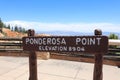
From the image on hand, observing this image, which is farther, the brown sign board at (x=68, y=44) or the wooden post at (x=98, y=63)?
the wooden post at (x=98, y=63)

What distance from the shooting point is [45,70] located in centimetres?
850

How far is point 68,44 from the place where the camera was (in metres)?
5.00

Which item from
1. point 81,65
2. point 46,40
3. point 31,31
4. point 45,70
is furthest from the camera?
point 81,65

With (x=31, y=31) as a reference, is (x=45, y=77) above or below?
below

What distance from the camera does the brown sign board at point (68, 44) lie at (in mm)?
4713

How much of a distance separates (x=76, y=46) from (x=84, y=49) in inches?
7.4

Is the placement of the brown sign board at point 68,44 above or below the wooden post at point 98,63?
above

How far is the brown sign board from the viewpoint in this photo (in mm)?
4713

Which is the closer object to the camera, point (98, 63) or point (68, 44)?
point (98, 63)

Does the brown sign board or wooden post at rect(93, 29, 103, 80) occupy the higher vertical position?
the brown sign board

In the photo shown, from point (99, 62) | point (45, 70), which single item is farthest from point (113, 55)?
point (99, 62)

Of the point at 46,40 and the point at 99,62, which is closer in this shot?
the point at 99,62

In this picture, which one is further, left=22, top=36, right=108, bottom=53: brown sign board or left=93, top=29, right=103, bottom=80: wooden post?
left=93, top=29, right=103, bottom=80: wooden post

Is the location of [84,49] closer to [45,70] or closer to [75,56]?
[45,70]
